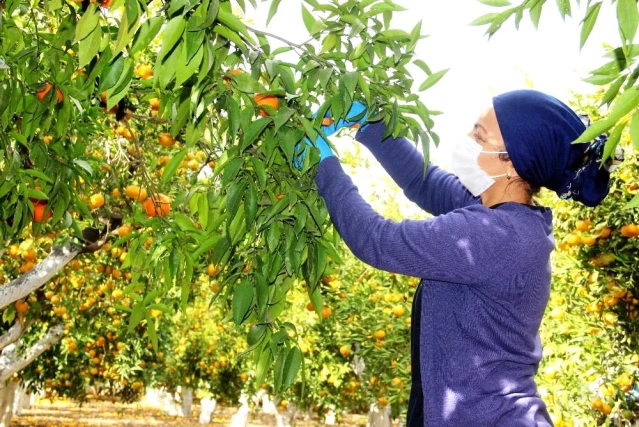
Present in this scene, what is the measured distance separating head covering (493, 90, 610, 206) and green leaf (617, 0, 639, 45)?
71 cm

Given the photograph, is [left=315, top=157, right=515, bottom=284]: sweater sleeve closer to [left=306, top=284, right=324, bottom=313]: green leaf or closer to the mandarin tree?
the mandarin tree

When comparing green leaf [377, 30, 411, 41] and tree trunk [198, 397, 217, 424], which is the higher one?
green leaf [377, 30, 411, 41]

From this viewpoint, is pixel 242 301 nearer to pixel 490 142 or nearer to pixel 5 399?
pixel 490 142

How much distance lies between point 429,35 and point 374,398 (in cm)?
938

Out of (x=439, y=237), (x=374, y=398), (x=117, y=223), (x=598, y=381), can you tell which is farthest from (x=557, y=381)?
(x=374, y=398)

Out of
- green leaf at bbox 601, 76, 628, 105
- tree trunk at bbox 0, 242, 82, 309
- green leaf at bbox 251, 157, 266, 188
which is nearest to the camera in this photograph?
green leaf at bbox 601, 76, 628, 105

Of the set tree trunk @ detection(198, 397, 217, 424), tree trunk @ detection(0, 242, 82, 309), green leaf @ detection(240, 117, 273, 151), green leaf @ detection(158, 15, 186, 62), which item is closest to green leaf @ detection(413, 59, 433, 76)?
green leaf @ detection(240, 117, 273, 151)

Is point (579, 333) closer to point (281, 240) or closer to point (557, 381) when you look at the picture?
point (557, 381)

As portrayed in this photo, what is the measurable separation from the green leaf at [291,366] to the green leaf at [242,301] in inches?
7.4

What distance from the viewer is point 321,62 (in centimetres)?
178

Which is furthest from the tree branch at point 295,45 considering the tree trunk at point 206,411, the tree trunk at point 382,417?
the tree trunk at point 206,411

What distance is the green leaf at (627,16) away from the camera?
125 cm

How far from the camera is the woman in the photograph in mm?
1857

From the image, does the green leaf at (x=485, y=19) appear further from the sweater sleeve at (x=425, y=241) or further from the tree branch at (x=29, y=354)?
the tree branch at (x=29, y=354)
